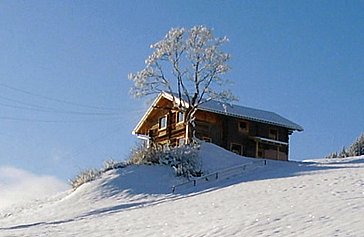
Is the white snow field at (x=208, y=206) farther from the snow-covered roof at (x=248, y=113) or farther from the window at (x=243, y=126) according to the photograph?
the window at (x=243, y=126)

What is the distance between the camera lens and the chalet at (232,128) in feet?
158

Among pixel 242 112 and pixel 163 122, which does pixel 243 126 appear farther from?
pixel 163 122

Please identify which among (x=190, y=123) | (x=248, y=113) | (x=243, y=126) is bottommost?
(x=190, y=123)

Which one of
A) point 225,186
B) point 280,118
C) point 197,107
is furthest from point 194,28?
point 225,186

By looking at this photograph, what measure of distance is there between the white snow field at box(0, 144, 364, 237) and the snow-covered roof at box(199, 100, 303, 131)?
9.21m

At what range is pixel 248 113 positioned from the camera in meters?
50.6

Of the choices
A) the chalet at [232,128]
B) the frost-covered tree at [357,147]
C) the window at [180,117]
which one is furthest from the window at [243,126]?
the frost-covered tree at [357,147]

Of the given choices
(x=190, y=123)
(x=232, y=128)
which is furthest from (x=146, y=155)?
(x=232, y=128)

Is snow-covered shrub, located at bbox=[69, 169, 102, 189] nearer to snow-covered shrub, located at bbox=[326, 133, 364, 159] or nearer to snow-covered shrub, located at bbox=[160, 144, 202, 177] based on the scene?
snow-covered shrub, located at bbox=[160, 144, 202, 177]

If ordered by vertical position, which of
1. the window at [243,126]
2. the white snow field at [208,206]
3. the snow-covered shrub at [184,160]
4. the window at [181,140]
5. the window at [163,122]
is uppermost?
the window at [163,122]

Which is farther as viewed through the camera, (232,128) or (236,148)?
(236,148)

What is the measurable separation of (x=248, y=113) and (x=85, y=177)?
704 inches

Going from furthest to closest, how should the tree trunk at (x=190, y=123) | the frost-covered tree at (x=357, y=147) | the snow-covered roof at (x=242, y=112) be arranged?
the frost-covered tree at (x=357, y=147) < the snow-covered roof at (x=242, y=112) < the tree trunk at (x=190, y=123)

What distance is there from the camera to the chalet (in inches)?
1897
